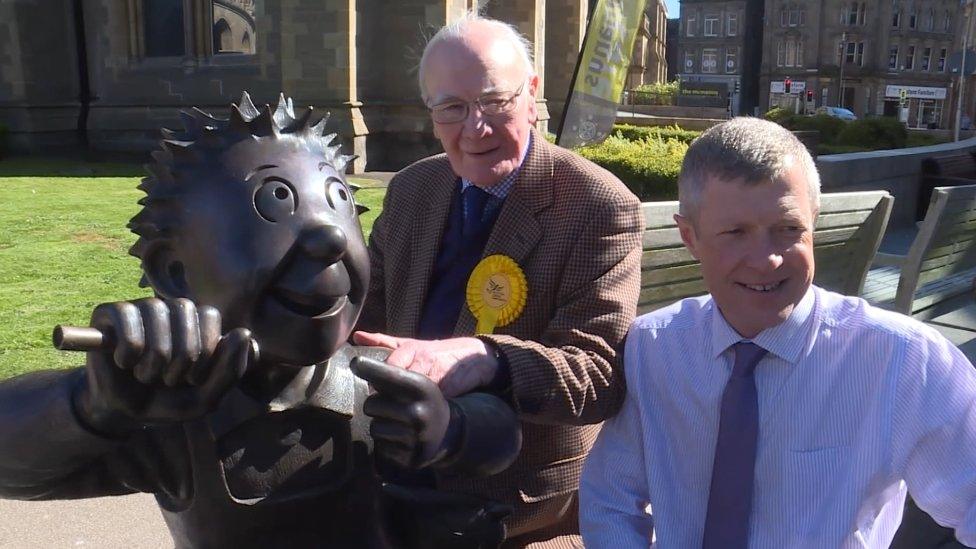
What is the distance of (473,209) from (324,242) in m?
0.98

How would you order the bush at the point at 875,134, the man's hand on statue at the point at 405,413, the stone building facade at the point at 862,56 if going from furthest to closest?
the stone building facade at the point at 862,56, the bush at the point at 875,134, the man's hand on statue at the point at 405,413

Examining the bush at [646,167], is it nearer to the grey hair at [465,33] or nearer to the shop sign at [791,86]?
the grey hair at [465,33]

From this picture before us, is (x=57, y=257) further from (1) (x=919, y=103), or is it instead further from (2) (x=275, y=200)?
(1) (x=919, y=103)

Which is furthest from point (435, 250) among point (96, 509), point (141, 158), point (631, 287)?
point (141, 158)

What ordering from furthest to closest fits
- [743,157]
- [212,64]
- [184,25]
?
[184,25] < [212,64] < [743,157]

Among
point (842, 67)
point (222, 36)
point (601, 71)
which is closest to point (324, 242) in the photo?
point (601, 71)

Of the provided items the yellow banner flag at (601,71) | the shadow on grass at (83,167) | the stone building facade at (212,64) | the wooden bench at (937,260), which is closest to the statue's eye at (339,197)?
the wooden bench at (937,260)

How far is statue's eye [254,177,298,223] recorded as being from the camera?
144 centimetres

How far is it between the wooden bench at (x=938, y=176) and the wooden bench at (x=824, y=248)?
21.0 feet

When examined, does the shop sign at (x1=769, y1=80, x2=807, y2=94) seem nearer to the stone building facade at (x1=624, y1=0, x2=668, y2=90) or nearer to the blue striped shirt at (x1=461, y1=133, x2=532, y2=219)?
the stone building facade at (x1=624, y1=0, x2=668, y2=90)

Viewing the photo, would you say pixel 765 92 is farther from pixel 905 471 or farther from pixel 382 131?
pixel 905 471

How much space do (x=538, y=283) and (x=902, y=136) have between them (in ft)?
56.2

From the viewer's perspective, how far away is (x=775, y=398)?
6.23 feet

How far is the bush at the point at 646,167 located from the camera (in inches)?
334
